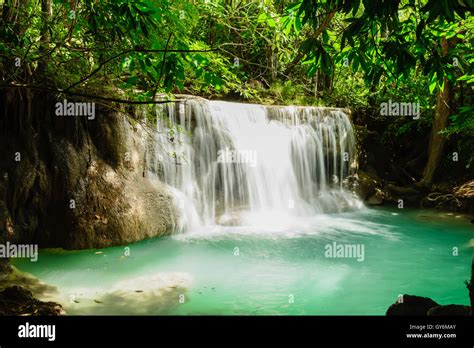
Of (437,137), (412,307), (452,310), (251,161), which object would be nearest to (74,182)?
(251,161)

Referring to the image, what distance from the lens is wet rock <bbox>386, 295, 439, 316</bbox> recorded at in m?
3.93

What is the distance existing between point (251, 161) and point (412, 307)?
22.8 ft

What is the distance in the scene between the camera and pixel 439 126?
39.9 feet

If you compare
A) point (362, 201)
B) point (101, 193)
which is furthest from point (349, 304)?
point (362, 201)

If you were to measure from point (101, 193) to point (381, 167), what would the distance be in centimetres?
1022

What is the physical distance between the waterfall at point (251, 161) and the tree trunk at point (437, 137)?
241cm

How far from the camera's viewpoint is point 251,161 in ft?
34.7

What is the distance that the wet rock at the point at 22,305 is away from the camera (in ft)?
12.7

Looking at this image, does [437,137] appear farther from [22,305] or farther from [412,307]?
[22,305]

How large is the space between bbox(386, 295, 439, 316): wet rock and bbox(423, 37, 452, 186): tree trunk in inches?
370

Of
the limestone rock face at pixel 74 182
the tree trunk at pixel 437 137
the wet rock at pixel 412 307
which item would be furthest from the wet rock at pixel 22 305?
the tree trunk at pixel 437 137

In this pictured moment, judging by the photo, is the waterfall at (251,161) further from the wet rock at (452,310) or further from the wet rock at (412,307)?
the wet rock at (452,310)

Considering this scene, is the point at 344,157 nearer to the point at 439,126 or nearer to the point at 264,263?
the point at 439,126

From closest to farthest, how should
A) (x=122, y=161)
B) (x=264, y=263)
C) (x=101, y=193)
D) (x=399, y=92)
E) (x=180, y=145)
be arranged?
(x=264, y=263) < (x=101, y=193) < (x=122, y=161) < (x=180, y=145) < (x=399, y=92)
